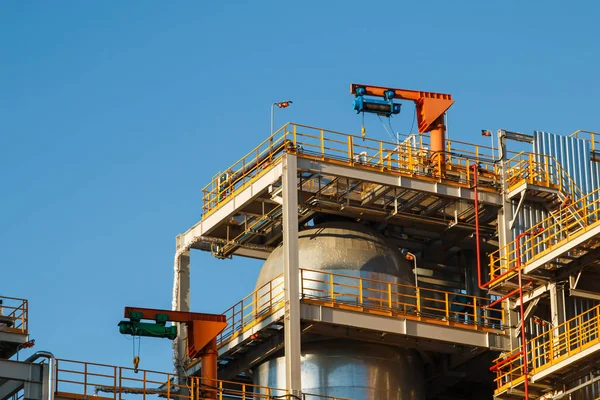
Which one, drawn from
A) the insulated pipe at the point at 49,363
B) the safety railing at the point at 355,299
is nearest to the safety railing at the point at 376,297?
the safety railing at the point at 355,299

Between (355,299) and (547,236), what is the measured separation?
794 centimetres

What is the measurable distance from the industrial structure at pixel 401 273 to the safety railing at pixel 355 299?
7 cm

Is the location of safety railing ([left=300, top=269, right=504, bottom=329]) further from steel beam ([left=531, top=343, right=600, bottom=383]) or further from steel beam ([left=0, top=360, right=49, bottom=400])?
steel beam ([left=0, top=360, right=49, bottom=400])

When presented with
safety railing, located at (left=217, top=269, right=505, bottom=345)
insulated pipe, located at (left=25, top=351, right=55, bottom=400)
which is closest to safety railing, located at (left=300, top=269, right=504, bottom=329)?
safety railing, located at (left=217, top=269, right=505, bottom=345)

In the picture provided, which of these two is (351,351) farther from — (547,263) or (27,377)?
(27,377)

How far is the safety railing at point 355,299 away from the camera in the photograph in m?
64.2

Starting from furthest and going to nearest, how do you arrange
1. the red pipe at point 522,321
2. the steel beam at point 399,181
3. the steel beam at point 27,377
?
1. the steel beam at point 399,181
2. the red pipe at point 522,321
3. the steel beam at point 27,377

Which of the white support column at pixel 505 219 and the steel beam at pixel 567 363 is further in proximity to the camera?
the white support column at pixel 505 219

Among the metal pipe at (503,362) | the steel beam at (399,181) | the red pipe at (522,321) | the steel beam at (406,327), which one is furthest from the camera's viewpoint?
the steel beam at (399,181)

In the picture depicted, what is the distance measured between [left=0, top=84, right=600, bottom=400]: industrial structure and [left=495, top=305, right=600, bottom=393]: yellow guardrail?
96mm

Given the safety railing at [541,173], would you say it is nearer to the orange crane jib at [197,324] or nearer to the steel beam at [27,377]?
the orange crane jib at [197,324]

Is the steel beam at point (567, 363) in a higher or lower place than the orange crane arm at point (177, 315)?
lower

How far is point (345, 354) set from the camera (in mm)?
64250

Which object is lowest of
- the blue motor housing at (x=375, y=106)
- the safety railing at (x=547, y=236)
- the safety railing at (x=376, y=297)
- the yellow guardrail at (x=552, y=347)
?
the yellow guardrail at (x=552, y=347)
